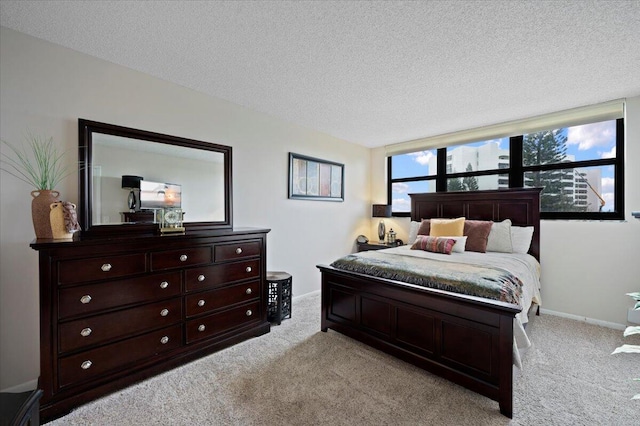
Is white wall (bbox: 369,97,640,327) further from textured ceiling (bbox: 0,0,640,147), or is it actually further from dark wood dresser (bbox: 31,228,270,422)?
dark wood dresser (bbox: 31,228,270,422)

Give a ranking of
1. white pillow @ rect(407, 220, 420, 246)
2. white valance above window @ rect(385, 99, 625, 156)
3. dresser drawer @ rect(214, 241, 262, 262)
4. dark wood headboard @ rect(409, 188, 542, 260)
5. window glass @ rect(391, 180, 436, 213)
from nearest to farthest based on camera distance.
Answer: dresser drawer @ rect(214, 241, 262, 262) → white valance above window @ rect(385, 99, 625, 156) → dark wood headboard @ rect(409, 188, 542, 260) → white pillow @ rect(407, 220, 420, 246) → window glass @ rect(391, 180, 436, 213)

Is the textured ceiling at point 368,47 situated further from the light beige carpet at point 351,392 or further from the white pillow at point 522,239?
the light beige carpet at point 351,392

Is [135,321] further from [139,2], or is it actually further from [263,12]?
[263,12]

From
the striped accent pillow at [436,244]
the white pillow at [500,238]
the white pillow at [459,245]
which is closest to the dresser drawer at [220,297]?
Result: the striped accent pillow at [436,244]

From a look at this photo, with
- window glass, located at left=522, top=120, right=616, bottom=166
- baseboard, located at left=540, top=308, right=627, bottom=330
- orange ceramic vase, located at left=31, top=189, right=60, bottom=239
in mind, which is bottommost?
baseboard, located at left=540, top=308, right=627, bottom=330

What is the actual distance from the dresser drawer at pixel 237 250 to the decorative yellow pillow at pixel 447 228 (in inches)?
91.0

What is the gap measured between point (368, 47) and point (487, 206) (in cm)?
284

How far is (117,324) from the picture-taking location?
1.90 meters

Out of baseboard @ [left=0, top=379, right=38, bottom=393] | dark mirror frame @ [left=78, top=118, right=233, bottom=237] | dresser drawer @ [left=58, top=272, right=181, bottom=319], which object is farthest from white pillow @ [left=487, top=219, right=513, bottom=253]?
baseboard @ [left=0, top=379, right=38, bottom=393]

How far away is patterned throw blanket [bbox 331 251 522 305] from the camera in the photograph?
1929mm

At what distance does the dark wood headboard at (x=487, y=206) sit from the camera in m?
3.43

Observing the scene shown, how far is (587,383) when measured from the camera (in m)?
1.97

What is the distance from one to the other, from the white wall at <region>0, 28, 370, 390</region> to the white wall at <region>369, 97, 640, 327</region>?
299cm

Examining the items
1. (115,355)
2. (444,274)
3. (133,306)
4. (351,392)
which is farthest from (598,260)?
(115,355)
